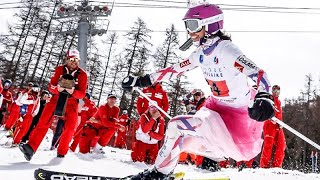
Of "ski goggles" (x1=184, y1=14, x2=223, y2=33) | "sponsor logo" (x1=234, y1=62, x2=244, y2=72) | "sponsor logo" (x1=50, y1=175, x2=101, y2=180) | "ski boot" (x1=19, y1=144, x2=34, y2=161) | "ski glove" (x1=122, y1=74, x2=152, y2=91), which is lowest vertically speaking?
"sponsor logo" (x1=50, y1=175, x2=101, y2=180)

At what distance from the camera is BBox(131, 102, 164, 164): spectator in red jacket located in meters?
8.45

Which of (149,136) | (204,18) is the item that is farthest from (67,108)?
(204,18)

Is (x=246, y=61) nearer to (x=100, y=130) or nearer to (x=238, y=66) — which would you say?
(x=238, y=66)

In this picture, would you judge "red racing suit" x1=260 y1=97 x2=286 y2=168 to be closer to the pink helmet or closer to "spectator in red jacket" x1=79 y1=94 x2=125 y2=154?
"spectator in red jacket" x1=79 y1=94 x2=125 y2=154

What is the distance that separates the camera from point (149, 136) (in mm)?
8555

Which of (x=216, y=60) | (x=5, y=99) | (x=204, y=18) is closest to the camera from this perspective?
(x=216, y=60)

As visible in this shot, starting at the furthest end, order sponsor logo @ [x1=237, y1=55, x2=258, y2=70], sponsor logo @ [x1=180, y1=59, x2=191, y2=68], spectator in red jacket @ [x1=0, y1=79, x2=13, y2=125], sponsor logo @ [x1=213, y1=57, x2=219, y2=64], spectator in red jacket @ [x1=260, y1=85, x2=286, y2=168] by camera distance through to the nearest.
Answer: spectator in red jacket @ [x1=0, y1=79, x2=13, y2=125], spectator in red jacket @ [x1=260, y1=85, x2=286, y2=168], sponsor logo @ [x1=180, y1=59, x2=191, y2=68], sponsor logo @ [x1=213, y1=57, x2=219, y2=64], sponsor logo @ [x1=237, y1=55, x2=258, y2=70]

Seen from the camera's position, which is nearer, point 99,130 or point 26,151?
point 26,151

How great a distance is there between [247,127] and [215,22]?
117 cm

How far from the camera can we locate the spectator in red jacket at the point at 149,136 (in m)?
8.45

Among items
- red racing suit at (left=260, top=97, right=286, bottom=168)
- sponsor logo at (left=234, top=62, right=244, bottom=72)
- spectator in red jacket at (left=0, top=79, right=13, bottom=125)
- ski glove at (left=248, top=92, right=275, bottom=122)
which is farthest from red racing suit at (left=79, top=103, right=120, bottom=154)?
spectator in red jacket at (left=0, top=79, right=13, bottom=125)

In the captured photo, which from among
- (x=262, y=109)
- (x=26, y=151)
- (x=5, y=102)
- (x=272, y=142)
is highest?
(x=5, y=102)

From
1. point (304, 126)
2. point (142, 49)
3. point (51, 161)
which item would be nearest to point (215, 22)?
point (51, 161)

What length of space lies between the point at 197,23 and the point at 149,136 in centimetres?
482
